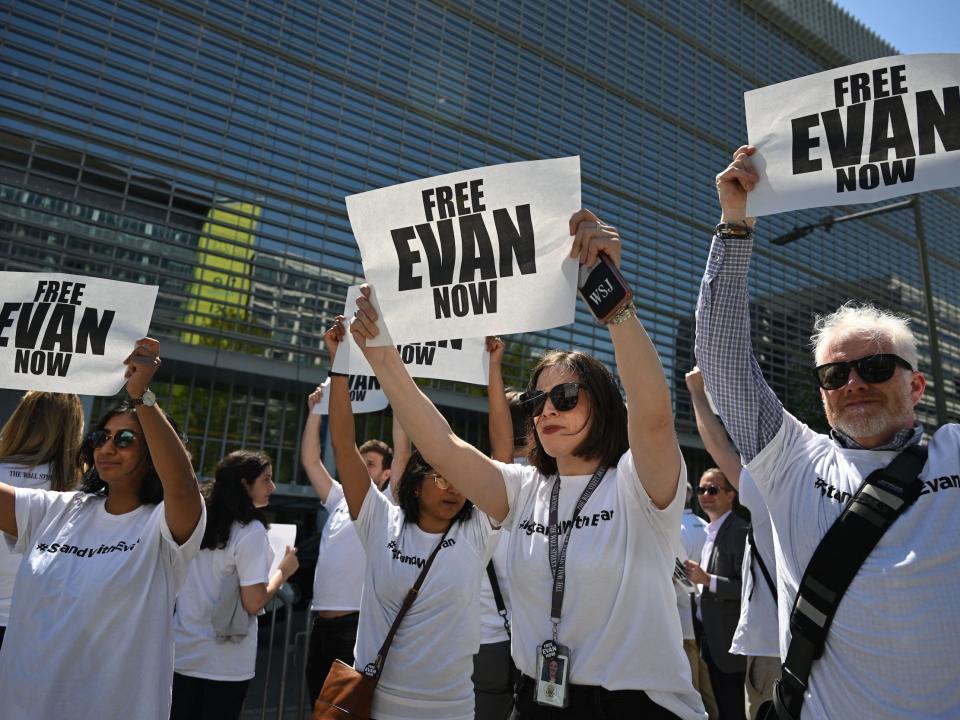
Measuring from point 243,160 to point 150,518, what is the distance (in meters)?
14.4

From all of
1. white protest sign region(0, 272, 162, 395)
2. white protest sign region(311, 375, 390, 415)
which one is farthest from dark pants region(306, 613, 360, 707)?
white protest sign region(0, 272, 162, 395)

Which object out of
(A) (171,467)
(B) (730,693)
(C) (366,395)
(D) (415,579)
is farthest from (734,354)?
(B) (730,693)

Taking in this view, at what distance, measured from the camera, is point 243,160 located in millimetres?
15531

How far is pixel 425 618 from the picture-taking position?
285cm

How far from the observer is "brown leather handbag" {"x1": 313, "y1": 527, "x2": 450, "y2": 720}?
8.47ft

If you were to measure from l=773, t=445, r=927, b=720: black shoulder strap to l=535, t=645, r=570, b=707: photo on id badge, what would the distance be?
0.55m

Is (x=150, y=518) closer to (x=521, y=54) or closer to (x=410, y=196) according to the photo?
(x=410, y=196)

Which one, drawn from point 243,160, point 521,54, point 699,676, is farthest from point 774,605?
point 521,54

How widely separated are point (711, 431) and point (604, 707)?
1550mm

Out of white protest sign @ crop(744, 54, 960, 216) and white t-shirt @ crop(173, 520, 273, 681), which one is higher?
white protest sign @ crop(744, 54, 960, 216)

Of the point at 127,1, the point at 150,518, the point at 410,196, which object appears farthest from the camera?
the point at 127,1

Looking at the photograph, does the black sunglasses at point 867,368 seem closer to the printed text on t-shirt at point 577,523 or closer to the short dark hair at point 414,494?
the printed text on t-shirt at point 577,523

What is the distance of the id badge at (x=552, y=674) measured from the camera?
6.00ft

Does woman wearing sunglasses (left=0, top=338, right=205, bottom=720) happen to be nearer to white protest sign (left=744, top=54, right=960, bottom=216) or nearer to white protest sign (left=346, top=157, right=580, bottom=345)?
white protest sign (left=346, top=157, right=580, bottom=345)
